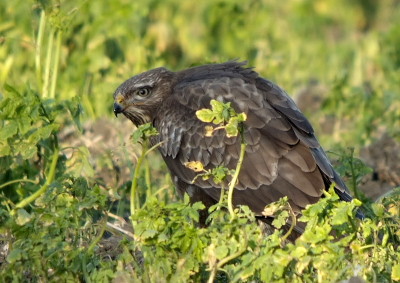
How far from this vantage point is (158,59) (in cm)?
899

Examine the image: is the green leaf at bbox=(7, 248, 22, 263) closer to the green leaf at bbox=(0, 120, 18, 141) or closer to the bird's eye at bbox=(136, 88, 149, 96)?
the green leaf at bbox=(0, 120, 18, 141)

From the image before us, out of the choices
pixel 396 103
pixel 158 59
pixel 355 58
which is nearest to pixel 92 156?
pixel 158 59

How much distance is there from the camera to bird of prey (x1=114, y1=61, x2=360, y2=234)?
5.01 metres

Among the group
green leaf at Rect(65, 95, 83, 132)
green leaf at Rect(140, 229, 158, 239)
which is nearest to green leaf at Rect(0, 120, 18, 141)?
green leaf at Rect(65, 95, 83, 132)

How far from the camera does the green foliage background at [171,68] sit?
3.83 meters

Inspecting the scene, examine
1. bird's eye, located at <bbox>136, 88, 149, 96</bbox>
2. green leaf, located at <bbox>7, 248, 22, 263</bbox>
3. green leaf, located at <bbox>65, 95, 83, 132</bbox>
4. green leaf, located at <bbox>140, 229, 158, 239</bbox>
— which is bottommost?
green leaf, located at <bbox>7, 248, 22, 263</bbox>

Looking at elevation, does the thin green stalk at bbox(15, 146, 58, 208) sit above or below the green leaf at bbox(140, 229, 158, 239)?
below

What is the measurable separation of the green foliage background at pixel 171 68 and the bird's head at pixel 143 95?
572 millimetres

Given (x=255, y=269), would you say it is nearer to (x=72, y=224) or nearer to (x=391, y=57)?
(x=72, y=224)

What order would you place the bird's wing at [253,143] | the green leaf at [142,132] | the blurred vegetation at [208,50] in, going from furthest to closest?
the blurred vegetation at [208,50] → the bird's wing at [253,143] → the green leaf at [142,132]

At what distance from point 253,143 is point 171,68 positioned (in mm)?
5405

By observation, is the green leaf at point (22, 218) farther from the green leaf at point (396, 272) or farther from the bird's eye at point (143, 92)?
the bird's eye at point (143, 92)

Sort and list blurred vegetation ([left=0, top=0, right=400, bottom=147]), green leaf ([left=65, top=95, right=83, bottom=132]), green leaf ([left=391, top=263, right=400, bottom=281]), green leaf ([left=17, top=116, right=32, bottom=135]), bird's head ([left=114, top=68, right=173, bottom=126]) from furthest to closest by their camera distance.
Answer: blurred vegetation ([left=0, top=0, right=400, bottom=147]) → bird's head ([left=114, top=68, right=173, bottom=126]) → green leaf ([left=65, top=95, right=83, bottom=132]) → green leaf ([left=17, top=116, right=32, bottom=135]) → green leaf ([left=391, top=263, right=400, bottom=281])

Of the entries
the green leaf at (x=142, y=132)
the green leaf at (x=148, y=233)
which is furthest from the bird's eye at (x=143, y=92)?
the green leaf at (x=148, y=233)
